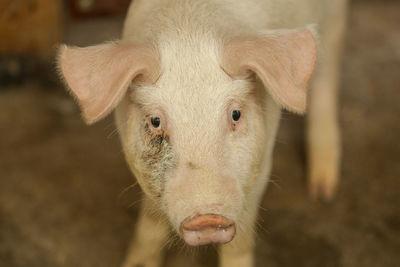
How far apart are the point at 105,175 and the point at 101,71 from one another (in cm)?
176

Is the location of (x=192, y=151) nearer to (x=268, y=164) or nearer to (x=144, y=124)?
(x=144, y=124)

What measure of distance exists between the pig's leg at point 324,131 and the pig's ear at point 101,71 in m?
1.72

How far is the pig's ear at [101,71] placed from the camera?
6.24ft

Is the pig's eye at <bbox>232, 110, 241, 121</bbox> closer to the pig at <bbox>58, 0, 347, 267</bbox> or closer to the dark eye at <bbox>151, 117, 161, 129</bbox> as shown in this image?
the pig at <bbox>58, 0, 347, 267</bbox>

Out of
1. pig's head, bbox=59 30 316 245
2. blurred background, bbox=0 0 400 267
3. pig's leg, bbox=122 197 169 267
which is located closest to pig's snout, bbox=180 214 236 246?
pig's head, bbox=59 30 316 245

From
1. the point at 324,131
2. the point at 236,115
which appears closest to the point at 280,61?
the point at 236,115

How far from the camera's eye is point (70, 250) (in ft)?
10.4

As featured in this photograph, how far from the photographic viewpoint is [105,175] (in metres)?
3.61

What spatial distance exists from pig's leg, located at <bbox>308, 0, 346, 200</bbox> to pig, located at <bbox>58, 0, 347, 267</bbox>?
126 centimetres

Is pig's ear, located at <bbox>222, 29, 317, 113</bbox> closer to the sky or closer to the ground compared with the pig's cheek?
closer to the sky

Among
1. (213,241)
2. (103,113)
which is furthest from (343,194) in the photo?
(103,113)

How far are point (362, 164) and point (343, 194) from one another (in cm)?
30

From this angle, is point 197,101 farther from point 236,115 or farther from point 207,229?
point 207,229

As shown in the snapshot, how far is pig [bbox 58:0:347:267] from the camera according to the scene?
1902mm
